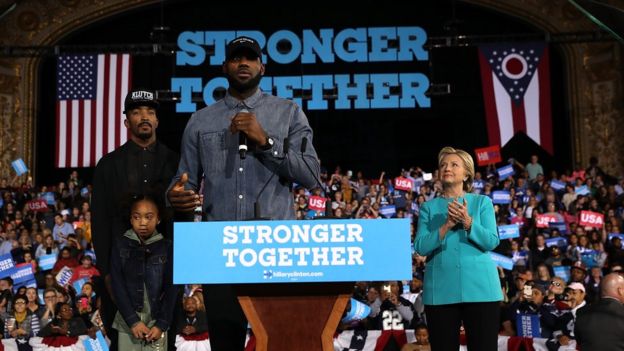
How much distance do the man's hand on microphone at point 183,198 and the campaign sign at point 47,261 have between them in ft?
30.9

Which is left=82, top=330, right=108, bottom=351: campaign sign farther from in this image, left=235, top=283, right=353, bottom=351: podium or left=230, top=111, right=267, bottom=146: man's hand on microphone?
left=235, top=283, right=353, bottom=351: podium

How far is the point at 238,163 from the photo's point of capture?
10.5 feet

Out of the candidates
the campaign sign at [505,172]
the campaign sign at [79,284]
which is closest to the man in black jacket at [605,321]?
the campaign sign at [79,284]

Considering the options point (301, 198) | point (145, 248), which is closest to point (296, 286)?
point (145, 248)

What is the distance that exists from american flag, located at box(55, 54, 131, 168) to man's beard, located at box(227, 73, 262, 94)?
53.2ft

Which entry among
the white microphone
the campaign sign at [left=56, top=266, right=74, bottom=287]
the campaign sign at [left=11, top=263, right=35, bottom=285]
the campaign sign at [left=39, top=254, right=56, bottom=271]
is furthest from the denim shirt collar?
the campaign sign at [left=39, top=254, right=56, bottom=271]

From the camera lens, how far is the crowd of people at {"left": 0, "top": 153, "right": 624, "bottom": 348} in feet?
30.0

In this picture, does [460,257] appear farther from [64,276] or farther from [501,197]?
[501,197]

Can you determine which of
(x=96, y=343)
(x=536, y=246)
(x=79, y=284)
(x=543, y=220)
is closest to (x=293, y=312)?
Answer: (x=96, y=343)

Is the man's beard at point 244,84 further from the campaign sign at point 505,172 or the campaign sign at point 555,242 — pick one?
the campaign sign at point 505,172

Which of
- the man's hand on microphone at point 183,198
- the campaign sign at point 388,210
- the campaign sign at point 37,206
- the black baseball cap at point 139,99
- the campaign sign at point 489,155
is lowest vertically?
the man's hand on microphone at point 183,198

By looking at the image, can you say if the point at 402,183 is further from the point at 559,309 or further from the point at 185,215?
the point at 185,215

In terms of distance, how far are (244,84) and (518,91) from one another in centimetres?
1703

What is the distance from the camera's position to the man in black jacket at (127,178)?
13.0 ft
